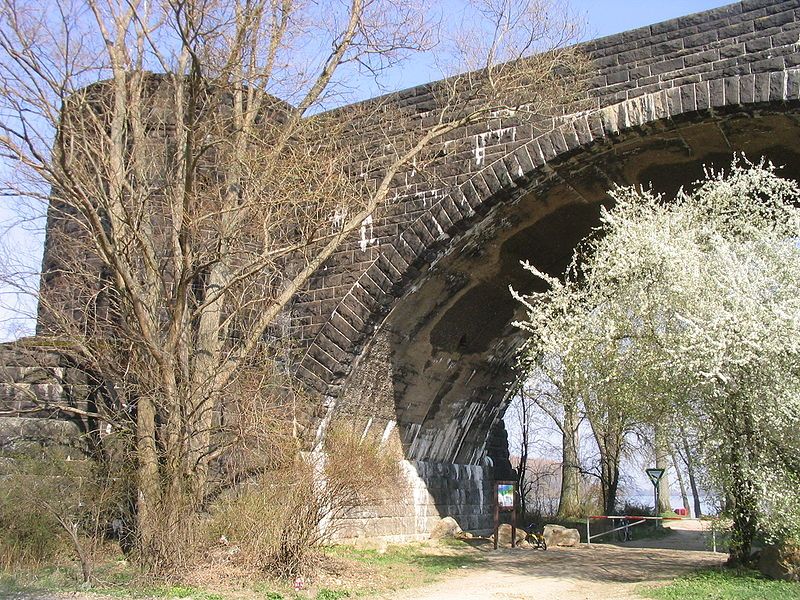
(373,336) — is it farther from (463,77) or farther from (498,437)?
(498,437)

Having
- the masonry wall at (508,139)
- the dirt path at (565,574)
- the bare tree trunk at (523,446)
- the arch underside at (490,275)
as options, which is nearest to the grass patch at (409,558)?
the dirt path at (565,574)

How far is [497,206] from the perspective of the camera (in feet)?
36.1

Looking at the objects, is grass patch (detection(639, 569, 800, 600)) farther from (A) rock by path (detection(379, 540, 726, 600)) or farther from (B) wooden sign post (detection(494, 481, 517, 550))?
(B) wooden sign post (detection(494, 481, 517, 550))

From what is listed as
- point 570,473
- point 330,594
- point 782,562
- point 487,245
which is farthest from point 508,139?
point 570,473

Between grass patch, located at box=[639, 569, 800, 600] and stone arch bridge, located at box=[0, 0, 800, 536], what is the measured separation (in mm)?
5106

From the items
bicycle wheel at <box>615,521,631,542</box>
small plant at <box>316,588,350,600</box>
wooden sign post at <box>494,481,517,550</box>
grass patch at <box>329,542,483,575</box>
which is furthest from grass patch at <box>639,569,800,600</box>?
bicycle wheel at <box>615,521,631,542</box>

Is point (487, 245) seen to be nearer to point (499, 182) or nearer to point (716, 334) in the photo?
point (499, 182)

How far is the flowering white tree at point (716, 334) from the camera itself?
7.83 meters

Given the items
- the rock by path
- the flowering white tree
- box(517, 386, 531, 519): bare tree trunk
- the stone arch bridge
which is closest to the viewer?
the flowering white tree

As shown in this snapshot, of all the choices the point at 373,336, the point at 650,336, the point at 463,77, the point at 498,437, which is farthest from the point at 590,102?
the point at 498,437

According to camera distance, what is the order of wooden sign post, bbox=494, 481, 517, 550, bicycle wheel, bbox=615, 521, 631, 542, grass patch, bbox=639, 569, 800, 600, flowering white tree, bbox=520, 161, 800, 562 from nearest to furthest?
grass patch, bbox=639, 569, 800, 600 < flowering white tree, bbox=520, 161, 800, 562 < wooden sign post, bbox=494, 481, 517, 550 < bicycle wheel, bbox=615, 521, 631, 542

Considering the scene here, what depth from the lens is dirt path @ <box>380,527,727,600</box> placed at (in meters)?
8.47

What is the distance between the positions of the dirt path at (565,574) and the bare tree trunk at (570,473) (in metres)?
8.83

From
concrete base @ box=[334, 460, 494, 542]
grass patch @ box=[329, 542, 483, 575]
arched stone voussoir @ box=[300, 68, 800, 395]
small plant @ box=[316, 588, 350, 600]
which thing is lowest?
small plant @ box=[316, 588, 350, 600]
